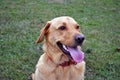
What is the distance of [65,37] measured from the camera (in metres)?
3.91

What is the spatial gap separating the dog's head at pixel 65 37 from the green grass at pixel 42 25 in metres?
1.21

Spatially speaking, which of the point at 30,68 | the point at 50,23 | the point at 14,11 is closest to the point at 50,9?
the point at 14,11

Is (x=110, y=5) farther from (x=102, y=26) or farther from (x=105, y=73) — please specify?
(x=105, y=73)

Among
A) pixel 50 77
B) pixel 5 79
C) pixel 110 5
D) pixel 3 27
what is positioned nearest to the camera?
pixel 50 77

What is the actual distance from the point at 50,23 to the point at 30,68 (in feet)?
4.40

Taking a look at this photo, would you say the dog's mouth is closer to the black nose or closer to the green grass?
→ the black nose

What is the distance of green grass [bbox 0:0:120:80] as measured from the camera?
17.3 ft

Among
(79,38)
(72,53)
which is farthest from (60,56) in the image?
(79,38)

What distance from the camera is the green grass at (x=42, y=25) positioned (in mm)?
5262

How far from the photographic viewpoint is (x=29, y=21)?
7.53m

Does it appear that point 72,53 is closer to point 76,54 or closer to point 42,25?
point 76,54

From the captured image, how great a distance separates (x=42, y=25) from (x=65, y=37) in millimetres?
3491

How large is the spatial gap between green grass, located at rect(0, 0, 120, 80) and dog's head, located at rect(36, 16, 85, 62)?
47.5 inches

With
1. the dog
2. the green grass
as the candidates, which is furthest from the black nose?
the green grass
